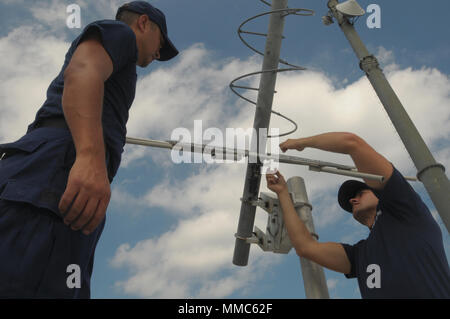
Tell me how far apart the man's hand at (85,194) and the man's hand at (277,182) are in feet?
9.24

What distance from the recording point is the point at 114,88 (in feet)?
6.57

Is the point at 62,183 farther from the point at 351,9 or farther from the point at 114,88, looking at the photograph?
the point at 351,9

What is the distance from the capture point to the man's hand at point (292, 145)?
3.95 meters

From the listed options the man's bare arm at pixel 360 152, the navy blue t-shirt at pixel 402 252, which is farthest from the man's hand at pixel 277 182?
the navy blue t-shirt at pixel 402 252

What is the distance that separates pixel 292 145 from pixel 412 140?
6.17 feet

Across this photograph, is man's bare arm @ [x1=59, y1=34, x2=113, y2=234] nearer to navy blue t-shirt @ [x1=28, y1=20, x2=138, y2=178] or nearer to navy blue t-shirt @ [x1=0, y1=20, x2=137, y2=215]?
navy blue t-shirt @ [x1=0, y1=20, x2=137, y2=215]

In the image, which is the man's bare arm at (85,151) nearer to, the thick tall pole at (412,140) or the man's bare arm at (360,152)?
the man's bare arm at (360,152)

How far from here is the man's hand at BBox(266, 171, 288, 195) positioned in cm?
422

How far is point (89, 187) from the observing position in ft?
4.87

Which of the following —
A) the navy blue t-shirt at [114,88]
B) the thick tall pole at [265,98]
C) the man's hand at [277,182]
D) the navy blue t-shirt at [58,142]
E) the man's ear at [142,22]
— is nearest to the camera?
the navy blue t-shirt at [58,142]

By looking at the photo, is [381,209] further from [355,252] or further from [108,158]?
[108,158]

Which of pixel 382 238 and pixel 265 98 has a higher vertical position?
pixel 265 98

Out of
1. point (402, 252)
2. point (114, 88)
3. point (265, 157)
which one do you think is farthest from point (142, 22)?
point (402, 252)

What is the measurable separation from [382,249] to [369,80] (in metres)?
3.05
